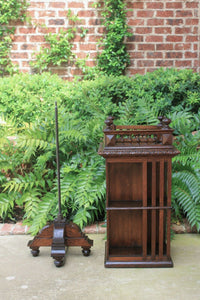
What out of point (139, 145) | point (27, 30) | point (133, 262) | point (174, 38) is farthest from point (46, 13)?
point (133, 262)

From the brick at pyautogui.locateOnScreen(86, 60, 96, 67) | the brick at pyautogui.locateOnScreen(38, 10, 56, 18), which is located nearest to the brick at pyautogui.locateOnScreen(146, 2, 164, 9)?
the brick at pyautogui.locateOnScreen(86, 60, 96, 67)

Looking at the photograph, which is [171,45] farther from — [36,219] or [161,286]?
[161,286]

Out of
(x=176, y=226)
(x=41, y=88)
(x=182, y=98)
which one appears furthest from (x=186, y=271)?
(x=41, y=88)

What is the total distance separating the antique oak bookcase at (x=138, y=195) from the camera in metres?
3.01

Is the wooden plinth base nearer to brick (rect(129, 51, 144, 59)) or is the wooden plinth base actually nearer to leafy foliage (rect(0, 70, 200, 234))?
leafy foliage (rect(0, 70, 200, 234))

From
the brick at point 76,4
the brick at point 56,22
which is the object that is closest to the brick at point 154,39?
the brick at point 76,4

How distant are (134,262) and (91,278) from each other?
0.37 metres

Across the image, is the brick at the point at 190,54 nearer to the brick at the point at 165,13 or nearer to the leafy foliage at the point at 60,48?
the brick at the point at 165,13

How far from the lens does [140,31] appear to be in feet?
22.1

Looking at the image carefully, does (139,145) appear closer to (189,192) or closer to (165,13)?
(189,192)

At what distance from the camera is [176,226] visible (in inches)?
148

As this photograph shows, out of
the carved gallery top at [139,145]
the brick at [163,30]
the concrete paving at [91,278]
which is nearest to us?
the concrete paving at [91,278]

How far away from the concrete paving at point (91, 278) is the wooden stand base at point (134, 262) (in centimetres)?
5

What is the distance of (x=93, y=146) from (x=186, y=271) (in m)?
1.66
